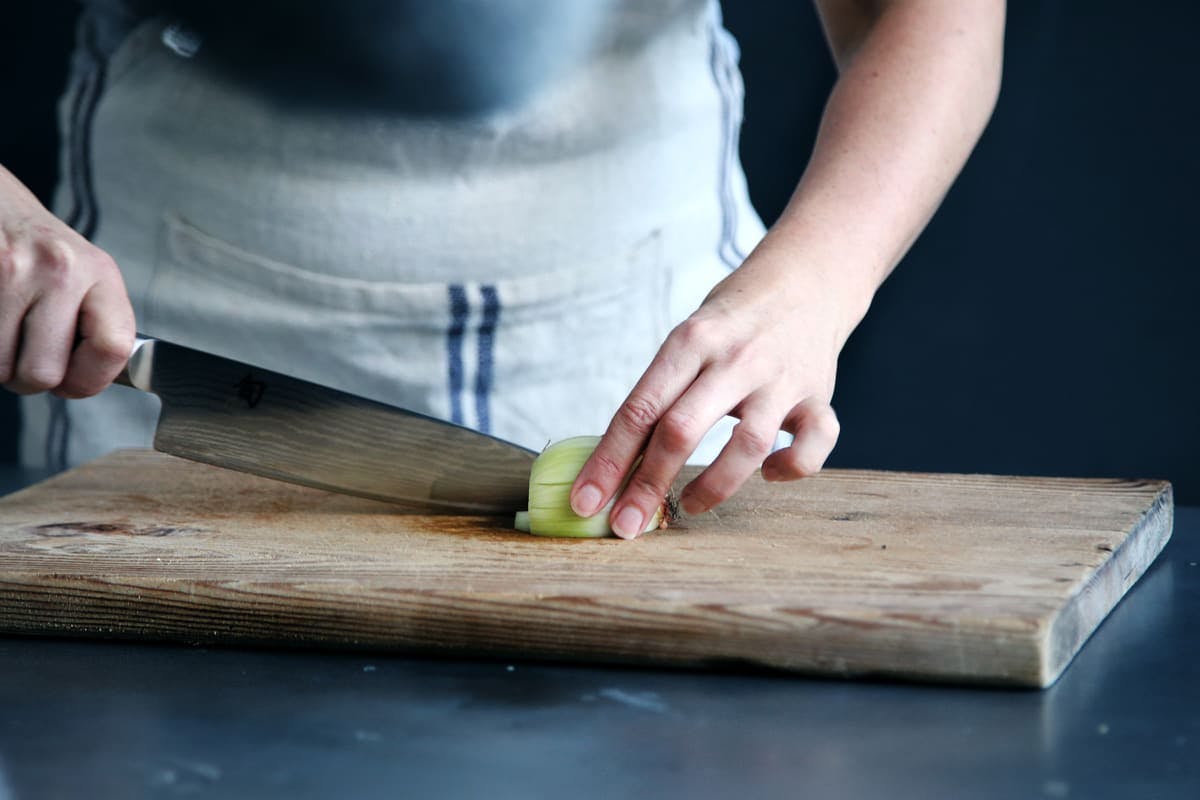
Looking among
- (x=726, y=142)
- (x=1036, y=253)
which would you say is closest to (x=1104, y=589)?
(x=726, y=142)

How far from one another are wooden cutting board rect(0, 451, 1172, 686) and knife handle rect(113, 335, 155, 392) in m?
0.10

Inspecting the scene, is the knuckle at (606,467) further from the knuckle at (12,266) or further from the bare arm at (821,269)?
the knuckle at (12,266)

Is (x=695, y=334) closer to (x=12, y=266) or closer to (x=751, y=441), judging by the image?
(x=751, y=441)

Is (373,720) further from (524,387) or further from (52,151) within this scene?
(52,151)

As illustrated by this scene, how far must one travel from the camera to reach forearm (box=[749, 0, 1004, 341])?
106cm

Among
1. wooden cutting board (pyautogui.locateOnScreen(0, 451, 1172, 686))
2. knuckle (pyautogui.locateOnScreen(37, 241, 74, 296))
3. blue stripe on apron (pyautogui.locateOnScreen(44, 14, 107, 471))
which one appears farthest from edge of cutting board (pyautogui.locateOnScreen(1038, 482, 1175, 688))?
blue stripe on apron (pyautogui.locateOnScreen(44, 14, 107, 471))

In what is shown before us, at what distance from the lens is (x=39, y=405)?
4.50ft

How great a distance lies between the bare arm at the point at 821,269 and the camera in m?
0.94

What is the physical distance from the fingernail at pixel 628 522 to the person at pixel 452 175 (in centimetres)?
24

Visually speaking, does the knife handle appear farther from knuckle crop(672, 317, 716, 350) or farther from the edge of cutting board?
the edge of cutting board

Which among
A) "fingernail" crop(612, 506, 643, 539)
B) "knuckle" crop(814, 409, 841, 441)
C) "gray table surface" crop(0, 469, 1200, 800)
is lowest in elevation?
"gray table surface" crop(0, 469, 1200, 800)

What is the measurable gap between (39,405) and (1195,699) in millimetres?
1098

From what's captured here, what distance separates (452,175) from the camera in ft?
4.11

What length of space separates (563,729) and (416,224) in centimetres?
67
